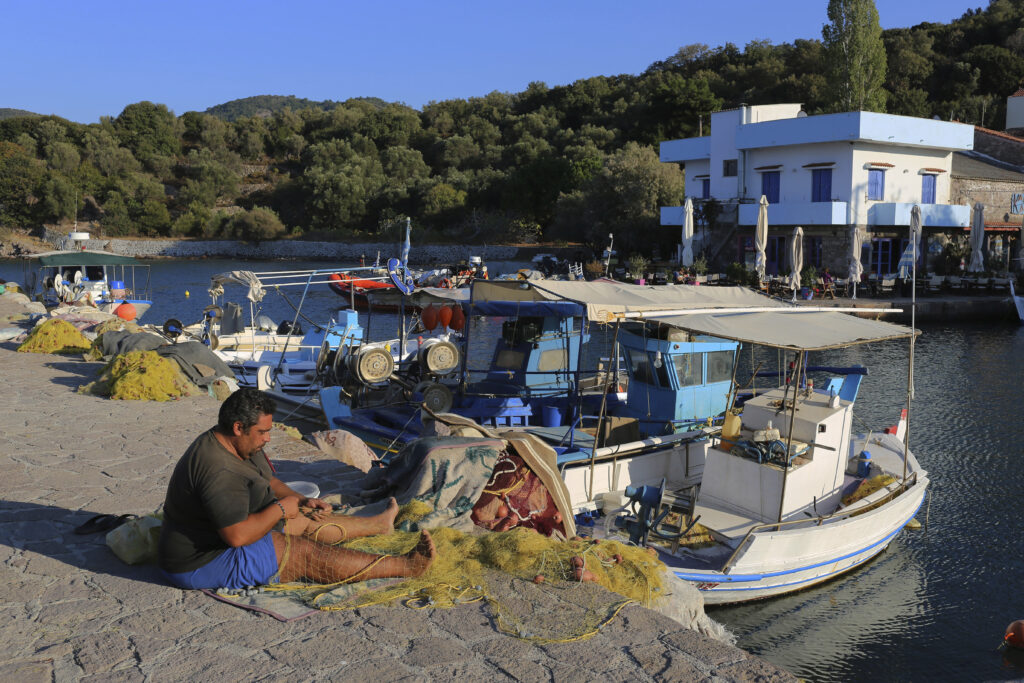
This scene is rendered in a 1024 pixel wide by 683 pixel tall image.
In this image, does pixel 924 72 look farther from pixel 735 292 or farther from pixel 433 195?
pixel 735 292

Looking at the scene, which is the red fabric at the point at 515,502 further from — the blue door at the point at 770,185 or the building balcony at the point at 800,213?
the blue door at the point at 770,185

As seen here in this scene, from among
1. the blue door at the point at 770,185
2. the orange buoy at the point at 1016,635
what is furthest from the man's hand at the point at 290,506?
the blue door at the point at 770,185

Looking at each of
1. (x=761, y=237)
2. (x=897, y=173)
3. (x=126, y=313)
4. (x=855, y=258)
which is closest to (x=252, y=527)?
(x=126, y=313)

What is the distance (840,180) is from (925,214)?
4.08m

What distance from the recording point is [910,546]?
1076 cm

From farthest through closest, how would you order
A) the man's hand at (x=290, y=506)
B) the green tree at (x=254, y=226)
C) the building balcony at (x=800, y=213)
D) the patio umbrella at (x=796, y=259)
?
the green tree at (x=254, y=226) → the building balcony at (x=800, y=213) → the patio umbrella at (x=796, y=259) → the man's hand at (x=290, y=506)

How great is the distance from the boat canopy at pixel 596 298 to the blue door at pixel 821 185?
2701cm

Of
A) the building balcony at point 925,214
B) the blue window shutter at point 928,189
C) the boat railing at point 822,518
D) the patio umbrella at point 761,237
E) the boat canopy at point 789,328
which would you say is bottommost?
the boat railing at point 822,518

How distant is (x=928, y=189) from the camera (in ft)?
124

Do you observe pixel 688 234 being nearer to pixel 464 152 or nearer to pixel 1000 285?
pixel 1000 285

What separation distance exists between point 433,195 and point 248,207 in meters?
26.2

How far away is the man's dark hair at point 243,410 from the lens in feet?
14.9

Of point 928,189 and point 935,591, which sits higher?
point 928,189

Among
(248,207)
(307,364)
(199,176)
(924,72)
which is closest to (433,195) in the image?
(248,207)
